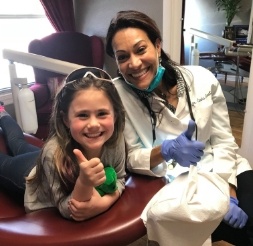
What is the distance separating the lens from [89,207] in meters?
0.88

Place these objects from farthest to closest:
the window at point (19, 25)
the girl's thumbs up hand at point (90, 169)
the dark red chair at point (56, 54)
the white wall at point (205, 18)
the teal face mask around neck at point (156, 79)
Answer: the white wall at point (205, 18), the window at point (19, 25), the dark red chair at point (56, 54), the teal face mask around neck at point (156, 79), the girl's thumbs up hand at point (90, 169)

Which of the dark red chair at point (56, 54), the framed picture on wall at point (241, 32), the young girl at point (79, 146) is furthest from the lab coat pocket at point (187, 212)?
the framed picture on wall at point (241, 32)

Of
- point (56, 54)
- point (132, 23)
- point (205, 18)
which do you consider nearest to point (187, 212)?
point (132, 23)

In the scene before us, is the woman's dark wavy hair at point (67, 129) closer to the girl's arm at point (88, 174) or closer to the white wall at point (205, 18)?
the girl's arm at point (88, 174)

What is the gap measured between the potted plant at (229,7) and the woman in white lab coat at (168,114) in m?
3.86

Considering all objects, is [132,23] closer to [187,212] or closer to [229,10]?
[187,212]

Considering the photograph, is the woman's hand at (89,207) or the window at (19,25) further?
the window at (19,25)

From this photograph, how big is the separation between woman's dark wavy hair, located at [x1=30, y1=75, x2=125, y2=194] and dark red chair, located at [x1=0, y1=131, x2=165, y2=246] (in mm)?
131

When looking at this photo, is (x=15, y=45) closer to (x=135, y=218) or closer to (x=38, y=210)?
(x=38, y=210)

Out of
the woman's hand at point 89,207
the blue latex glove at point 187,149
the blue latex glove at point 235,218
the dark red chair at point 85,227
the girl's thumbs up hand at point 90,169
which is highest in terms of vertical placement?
the girl's thumbs up hand at point 90,169

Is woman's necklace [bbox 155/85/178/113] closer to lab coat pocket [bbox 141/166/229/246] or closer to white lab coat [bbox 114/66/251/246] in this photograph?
white lab coat [bbox 114/66/251/246]

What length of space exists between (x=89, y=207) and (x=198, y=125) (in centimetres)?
61

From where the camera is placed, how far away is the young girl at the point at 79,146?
899 millimetres

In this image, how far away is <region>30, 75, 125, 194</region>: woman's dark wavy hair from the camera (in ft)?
3.14
